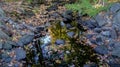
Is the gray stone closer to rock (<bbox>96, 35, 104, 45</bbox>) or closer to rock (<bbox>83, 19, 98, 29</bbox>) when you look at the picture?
rock (<bbox>96, 35, 104, 45</bbox>)

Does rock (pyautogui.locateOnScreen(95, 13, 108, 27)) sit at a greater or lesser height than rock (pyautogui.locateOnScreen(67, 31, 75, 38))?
greater

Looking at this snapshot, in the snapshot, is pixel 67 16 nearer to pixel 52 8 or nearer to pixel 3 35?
pixel 52 8

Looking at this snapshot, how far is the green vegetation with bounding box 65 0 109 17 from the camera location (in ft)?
52.1

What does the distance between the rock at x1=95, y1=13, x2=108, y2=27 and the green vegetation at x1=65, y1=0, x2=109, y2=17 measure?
1.79 feet

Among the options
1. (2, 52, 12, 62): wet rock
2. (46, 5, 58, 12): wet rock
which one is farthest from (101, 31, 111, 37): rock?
(46, 5, 58, 12): wet rock

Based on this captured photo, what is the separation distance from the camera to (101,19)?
49.0 feet

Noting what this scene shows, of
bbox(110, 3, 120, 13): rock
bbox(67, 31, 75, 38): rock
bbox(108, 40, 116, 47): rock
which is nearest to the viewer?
bbox(108, 40, 116, 47): rock

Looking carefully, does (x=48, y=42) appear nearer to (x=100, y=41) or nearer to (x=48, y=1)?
(x=100, y=41)

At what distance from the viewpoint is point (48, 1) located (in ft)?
66.7

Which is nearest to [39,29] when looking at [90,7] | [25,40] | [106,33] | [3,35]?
[25,40]

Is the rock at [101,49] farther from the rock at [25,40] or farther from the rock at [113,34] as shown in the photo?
the rock at [25,40]

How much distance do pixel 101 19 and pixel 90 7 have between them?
190 centimetres

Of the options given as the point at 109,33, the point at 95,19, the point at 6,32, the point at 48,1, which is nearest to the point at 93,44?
the point at 109,33

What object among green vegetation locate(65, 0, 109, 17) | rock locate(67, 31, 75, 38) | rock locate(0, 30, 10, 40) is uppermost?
green vegetation locate(65, 0, 109, 17)
